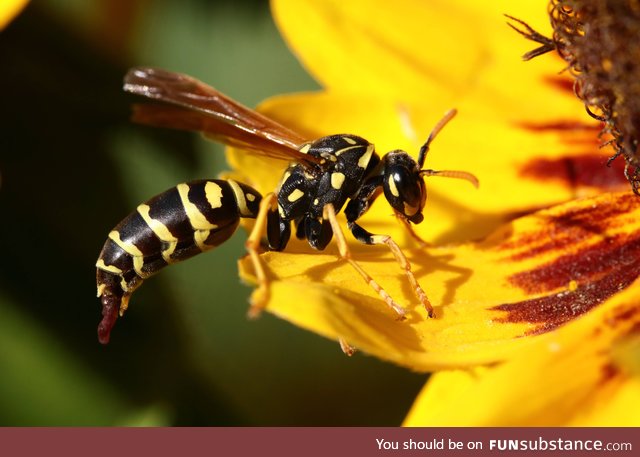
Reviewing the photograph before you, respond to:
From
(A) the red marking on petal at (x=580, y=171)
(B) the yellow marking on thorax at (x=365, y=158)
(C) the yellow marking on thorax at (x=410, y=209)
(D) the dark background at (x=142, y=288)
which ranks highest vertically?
(A) the red marking on petal at (x=580, y=171)

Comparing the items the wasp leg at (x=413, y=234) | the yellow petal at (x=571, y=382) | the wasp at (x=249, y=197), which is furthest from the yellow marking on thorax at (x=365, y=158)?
the yellow petal at (x=571, y=382)

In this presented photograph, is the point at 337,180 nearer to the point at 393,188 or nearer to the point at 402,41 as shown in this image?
the point at 393,188

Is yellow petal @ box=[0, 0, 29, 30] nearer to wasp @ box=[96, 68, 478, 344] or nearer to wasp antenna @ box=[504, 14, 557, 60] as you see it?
wasp @ box=[96, 68, 478, 344]

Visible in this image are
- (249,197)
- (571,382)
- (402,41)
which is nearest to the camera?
(571,382)

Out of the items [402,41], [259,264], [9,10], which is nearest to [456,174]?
[402,41]

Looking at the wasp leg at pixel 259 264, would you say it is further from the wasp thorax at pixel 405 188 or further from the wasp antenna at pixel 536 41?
the wasp antenna at pixel 536 41
